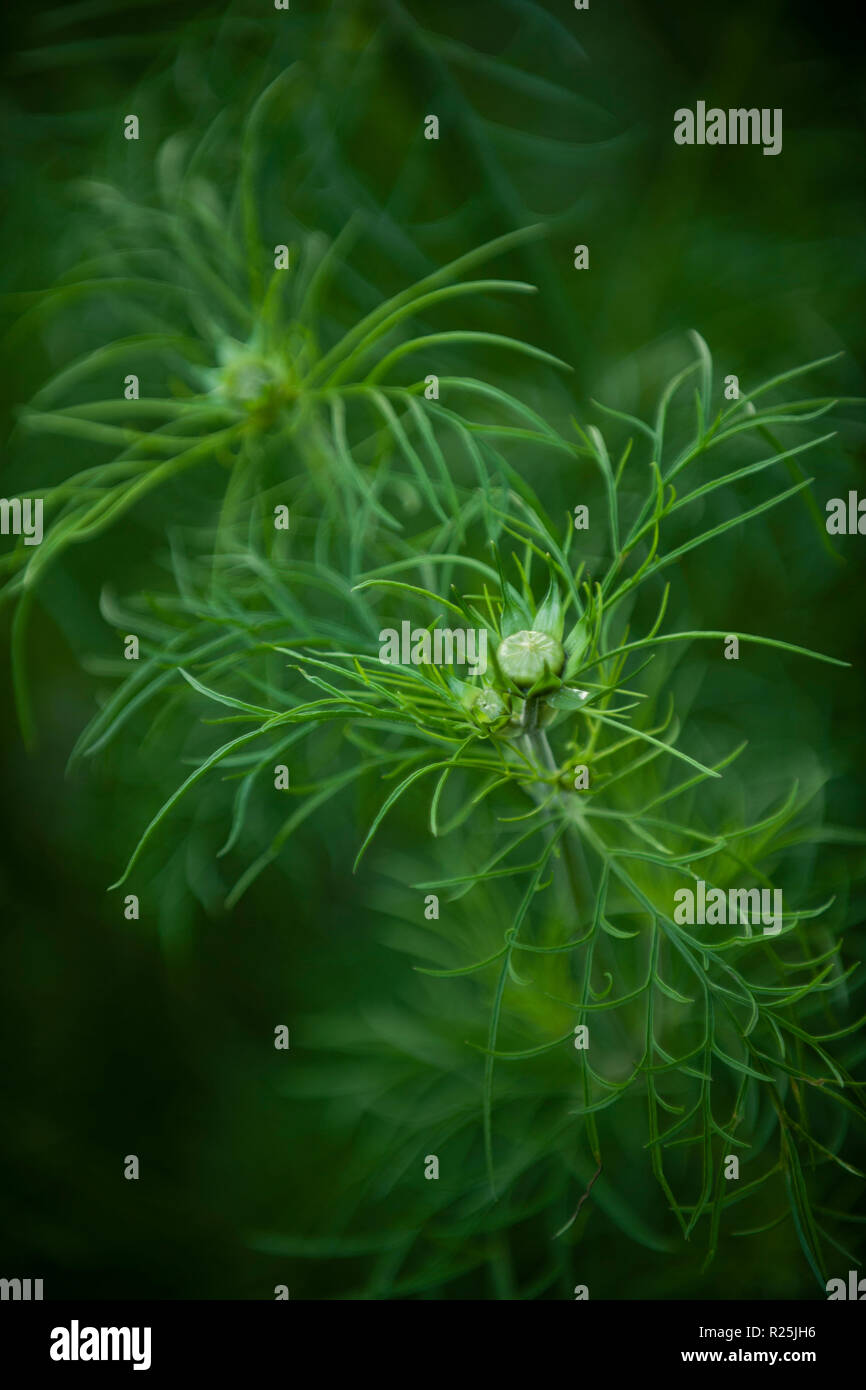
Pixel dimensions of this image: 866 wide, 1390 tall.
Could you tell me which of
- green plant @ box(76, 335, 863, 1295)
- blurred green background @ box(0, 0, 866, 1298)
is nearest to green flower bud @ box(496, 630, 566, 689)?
green plant @ box(76, 335, 863, 1295)

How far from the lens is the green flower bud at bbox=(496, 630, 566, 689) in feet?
1.65

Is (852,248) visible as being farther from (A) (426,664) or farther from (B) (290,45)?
(A) (426,664)

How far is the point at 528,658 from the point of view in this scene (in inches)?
19.7

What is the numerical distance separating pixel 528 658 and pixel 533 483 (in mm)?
460

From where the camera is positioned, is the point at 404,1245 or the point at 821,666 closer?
the point at 404,1245

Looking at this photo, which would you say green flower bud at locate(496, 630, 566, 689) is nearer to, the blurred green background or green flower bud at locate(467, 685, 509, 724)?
green flower bud at locate(467, 685, 509, 724)

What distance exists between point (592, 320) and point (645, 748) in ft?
1.37

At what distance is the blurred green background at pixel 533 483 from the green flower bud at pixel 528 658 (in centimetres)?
42

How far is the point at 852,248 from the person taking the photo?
926 millimetres

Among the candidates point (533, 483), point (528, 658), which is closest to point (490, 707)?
point (528, 658)

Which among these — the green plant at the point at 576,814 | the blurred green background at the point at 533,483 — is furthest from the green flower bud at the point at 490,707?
the blurred green background at the point at 533,483

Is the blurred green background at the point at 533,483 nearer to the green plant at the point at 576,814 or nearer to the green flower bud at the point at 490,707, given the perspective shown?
the green plant at the point at 576,814
